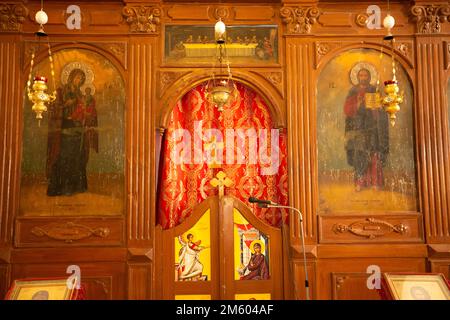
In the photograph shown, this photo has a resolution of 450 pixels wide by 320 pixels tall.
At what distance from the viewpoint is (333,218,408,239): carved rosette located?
5848mm

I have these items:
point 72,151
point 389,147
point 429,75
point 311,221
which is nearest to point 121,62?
point 72,151

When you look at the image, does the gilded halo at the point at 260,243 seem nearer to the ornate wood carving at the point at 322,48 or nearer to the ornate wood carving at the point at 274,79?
the ornate wood carving at the point at 274,79

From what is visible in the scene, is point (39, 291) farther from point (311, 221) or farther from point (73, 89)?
point (311, 221)

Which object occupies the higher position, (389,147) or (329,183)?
(389,147)

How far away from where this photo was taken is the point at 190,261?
5.90 m

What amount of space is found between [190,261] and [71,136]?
7.18ft

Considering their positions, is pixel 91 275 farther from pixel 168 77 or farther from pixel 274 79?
pixel 274 79

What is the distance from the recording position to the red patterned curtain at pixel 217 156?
6.06 m

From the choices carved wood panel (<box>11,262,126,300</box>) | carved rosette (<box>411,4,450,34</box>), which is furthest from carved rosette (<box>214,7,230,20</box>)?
carved wood panel (<box>11,262,126,300</box>)

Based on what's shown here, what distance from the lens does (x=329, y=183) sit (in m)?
5.98

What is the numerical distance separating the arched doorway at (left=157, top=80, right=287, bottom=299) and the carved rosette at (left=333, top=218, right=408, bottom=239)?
80 centimetres

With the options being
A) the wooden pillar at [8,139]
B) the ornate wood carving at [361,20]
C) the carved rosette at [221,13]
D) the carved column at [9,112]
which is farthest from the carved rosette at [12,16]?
the ornate wood carving at [361,20]

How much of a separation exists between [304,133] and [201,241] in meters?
1.91

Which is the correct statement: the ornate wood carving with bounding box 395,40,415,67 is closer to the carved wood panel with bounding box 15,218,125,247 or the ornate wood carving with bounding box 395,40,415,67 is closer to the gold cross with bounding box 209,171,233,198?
the gold cross with bounding box 209,171,233,198
